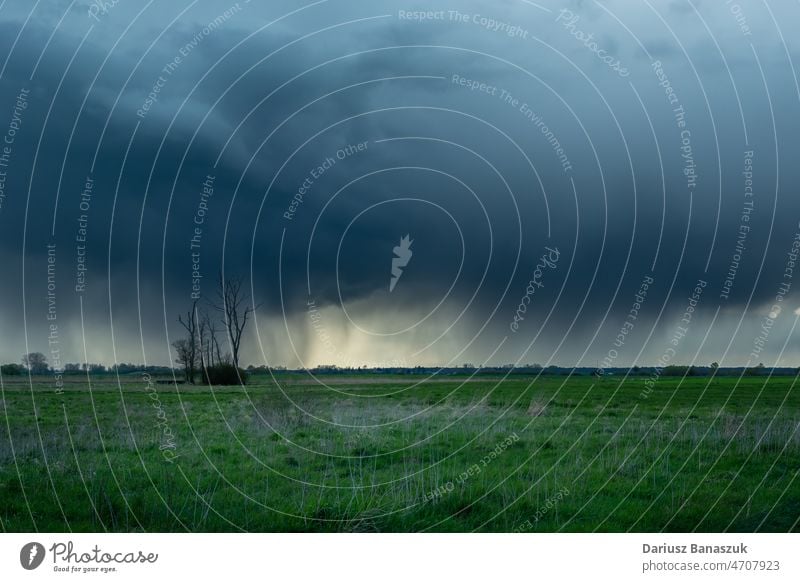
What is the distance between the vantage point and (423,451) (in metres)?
17.5

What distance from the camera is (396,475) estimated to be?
574 inches

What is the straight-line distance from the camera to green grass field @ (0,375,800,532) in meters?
12.2

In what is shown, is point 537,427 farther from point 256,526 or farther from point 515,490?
point 256,526

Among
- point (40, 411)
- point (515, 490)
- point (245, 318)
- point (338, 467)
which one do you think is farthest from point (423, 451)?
point (40, 411)

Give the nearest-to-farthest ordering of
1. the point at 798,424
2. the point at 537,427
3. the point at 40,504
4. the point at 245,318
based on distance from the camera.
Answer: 1. the point at 40,504
2. the point at 798,424
3. the point at 537,427
4. the point at 245,318

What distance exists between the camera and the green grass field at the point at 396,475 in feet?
39.9

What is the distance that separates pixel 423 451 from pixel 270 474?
14.0 ft

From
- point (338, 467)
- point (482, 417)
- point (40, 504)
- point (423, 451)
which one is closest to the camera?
point (40, 504)
